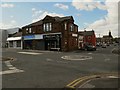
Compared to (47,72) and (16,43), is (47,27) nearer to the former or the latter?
(16,43)

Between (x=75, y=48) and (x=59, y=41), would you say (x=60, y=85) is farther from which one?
(x=75, y=48)

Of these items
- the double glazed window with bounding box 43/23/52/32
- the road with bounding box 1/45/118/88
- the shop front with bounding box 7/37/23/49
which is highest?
the double glazed window with bounding box 43/23/52/32

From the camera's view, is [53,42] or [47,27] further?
[47,27]

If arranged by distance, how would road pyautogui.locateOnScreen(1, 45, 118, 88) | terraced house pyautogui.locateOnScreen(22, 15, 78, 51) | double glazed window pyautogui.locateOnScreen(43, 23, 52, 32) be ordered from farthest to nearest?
double glazed window pyautogui.locateOnScreen(43, 23, 52, 32) → terraced house pyautogui.locateOnScreen(22, 15, 78, 51) → road pyautogui.locateOnScreen(1, 45, 118, 88)

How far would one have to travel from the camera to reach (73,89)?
9312mm

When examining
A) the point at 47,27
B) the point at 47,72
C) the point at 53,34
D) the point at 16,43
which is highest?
the point at 47,27

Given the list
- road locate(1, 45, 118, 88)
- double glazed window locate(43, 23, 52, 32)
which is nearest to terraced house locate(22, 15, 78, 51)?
double glazed window locate(43, 23, 52, 32)

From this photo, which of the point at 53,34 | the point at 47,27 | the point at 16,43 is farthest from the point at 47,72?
the point at 16,43

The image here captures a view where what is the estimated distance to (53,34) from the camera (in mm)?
47312

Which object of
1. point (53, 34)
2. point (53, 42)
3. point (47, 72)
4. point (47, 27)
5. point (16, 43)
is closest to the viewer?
point (47, 72)

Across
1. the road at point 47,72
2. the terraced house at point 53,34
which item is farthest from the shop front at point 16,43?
the road at point 47,72

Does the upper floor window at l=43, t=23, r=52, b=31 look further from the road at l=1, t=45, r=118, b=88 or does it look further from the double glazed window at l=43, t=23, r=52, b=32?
the road at l=1, t=45, r=118, b=88

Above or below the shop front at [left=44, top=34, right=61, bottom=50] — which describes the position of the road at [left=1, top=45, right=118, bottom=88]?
below

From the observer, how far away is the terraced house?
4575 cm
